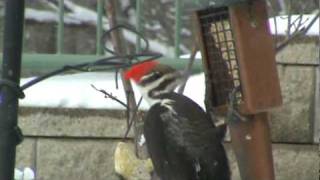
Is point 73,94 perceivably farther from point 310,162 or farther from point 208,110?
point 208,110

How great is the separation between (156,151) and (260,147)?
0.41 meters

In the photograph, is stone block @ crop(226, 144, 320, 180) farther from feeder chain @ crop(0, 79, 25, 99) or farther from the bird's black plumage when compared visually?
feeder chain @ crop(0, 79, 25, 99)

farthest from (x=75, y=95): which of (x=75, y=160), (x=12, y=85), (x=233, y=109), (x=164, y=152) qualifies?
(x=12, y=85)

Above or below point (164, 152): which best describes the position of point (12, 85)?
above

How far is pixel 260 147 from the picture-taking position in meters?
3.19

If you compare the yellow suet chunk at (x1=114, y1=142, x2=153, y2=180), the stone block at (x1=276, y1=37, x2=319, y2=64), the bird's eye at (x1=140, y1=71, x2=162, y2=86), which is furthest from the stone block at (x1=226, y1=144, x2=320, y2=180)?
the bird's eye at (x1=140, y1=71, x2=162, y2=86)

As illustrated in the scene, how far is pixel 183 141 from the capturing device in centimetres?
314

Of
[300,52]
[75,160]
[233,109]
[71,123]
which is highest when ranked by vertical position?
[300,52]

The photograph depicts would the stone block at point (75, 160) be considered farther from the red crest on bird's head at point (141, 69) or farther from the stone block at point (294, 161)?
the red crest on bird's head at point (141, 69)

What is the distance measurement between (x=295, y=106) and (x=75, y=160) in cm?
139

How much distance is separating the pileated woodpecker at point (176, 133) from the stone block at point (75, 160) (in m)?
1.85

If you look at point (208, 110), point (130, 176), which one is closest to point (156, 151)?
point (208, 110)

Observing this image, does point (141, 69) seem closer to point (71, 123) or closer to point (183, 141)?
point (183, 141)

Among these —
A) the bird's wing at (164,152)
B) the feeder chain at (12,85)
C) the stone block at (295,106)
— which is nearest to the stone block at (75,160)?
the stone block at (295,106)
